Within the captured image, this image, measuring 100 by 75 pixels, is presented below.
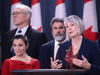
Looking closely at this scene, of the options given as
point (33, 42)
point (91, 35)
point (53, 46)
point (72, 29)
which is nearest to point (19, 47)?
point (33, 42)

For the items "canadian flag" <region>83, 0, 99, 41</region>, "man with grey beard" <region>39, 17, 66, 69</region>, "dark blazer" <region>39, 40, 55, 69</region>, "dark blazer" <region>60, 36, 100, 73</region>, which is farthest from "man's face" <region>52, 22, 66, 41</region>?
"canadian flag" <region>83, 0, 99, 41</region>

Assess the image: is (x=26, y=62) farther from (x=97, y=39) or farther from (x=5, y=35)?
(x=97, y=39)

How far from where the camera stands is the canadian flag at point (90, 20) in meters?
2.03

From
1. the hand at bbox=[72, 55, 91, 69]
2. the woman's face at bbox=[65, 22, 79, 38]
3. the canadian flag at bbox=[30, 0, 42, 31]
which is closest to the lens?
the hand at bbox=[72, 55, 91, 69]

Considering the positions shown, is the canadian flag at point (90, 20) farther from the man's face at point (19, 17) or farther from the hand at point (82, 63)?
the man's face at point (19, 17)

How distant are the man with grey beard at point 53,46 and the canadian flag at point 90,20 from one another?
1.14 ft

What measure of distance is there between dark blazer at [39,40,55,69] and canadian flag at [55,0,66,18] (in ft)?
1.32

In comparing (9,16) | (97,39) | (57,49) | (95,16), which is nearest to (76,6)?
(95,16)

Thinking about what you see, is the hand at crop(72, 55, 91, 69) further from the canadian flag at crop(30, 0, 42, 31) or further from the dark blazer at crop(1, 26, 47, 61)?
the canadian flag at crop(30, 0, 42, 31)

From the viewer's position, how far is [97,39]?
2010 millimetres

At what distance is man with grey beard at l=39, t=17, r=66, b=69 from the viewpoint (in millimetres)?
1815

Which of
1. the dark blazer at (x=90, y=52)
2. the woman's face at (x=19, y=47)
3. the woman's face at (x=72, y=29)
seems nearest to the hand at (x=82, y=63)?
the dark blazer at (x=90, y=52)

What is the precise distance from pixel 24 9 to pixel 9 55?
537 mm

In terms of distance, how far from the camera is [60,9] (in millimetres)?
2105
